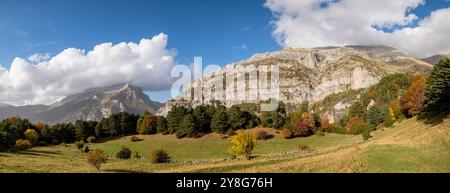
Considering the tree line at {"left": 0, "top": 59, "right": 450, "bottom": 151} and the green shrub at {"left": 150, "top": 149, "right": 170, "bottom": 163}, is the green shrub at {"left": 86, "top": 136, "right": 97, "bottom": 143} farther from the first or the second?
the green shrub at {"left": 150, "top": 149, "right": 170, "bottom": 163}

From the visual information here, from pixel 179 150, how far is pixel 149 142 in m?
25.2

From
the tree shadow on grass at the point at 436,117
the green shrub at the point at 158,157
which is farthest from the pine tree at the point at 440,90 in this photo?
the green shrub at the point at 158,157

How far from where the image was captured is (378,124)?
13025 cm

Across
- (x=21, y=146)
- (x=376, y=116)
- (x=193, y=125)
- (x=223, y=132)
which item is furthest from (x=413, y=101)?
(x=21, y=146)

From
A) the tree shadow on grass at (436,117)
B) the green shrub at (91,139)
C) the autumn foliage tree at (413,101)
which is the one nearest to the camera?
the tree shadow on grass at (436,117)

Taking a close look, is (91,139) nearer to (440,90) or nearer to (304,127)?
(304,127)

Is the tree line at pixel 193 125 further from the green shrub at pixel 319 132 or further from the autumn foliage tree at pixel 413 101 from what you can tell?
the autumn foliage tree at pixel 413 101

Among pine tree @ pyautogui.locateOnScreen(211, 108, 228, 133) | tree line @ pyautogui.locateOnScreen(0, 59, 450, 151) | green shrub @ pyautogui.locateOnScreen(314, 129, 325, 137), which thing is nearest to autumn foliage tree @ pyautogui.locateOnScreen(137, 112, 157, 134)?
tree line @ pyautogui.locateOnScreen(0, 59, 450, 151)

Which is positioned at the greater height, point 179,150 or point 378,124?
point 378,124

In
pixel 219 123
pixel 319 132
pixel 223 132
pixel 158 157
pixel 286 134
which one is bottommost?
pixel 158 157

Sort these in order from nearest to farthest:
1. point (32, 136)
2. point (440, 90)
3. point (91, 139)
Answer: point (440, 90) → point (32, 136) → point (91, 139)

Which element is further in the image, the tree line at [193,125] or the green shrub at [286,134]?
the green shrub at [286,134]
